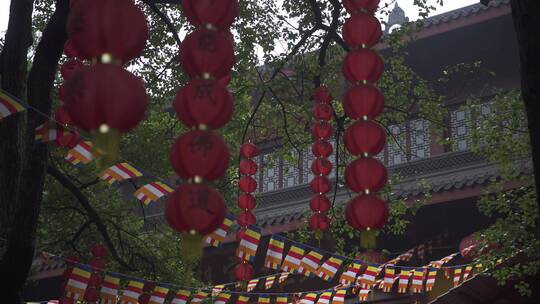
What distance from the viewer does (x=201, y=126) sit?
3768 millimetres

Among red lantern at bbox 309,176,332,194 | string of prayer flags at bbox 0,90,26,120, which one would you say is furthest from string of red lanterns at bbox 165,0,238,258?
red lantern at bbox 309,176,332,194

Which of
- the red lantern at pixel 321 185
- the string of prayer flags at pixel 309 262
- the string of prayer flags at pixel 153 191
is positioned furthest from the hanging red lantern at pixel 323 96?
the string of prayer flags at pixel 309 262

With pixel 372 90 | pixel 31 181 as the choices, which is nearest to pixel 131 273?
pixel 31 181

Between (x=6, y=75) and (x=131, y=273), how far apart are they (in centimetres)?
496

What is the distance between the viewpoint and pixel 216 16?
13.0ft

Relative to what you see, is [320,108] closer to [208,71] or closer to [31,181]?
[31,181]

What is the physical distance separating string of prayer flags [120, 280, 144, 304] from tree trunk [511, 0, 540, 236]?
743 centimetres

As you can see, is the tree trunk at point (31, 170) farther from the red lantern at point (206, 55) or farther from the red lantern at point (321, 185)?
the red lantern at point (206, 55)

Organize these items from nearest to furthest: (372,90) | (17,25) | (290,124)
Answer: (372,90) → (17,25) → (290,124)

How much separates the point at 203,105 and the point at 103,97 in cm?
60

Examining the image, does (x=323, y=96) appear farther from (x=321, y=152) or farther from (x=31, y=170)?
(x=31, y=170)

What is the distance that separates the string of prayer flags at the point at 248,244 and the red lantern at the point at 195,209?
5432 mm

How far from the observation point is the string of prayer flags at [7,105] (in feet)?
20.7

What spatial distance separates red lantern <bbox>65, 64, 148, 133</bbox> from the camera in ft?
10.8
